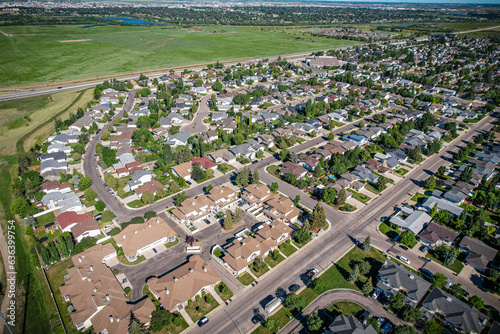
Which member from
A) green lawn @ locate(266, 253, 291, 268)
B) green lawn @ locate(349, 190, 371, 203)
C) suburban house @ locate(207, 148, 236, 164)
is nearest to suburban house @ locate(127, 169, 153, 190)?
suburban house @ locate(207, 148, 236, 164)

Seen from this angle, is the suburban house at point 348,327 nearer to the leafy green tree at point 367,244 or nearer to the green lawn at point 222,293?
the green lawn at point 222,293

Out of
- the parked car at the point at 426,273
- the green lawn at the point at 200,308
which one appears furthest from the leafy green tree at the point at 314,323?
the parked car at the point at 426,273

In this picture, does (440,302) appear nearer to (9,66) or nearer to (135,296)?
(135,296)

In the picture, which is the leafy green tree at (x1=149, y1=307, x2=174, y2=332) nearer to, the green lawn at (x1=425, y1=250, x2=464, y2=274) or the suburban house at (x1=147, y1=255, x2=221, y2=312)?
the suburban house at (x1=147, y1=255, x2=221, y2=312)

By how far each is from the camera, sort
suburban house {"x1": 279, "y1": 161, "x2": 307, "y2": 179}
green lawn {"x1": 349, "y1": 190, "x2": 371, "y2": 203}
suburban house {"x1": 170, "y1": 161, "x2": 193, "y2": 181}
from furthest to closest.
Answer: suburban house {"x1": 279, "y1": 161, "x2": 307, "y2": 179} → suburban house {"x1": 170, "y1": 161, "x2": 193, "y2": 181} → green lawn {"x1": 349, "y1": 190, "x2": 371, "y2": 203}

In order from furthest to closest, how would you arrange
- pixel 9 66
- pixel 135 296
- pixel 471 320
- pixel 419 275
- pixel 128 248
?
1. pixel 9 66
2. pixel 128 248
3. pixel 419 275
4. pixel 135 296
5. pixel 471 320

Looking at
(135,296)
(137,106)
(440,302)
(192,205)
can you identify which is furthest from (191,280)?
(137,106)

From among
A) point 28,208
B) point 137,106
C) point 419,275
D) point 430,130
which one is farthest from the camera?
point 137,106

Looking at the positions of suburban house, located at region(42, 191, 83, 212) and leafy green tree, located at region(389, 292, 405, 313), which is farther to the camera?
suburban house, located at region(42, 191, 83, 212)
